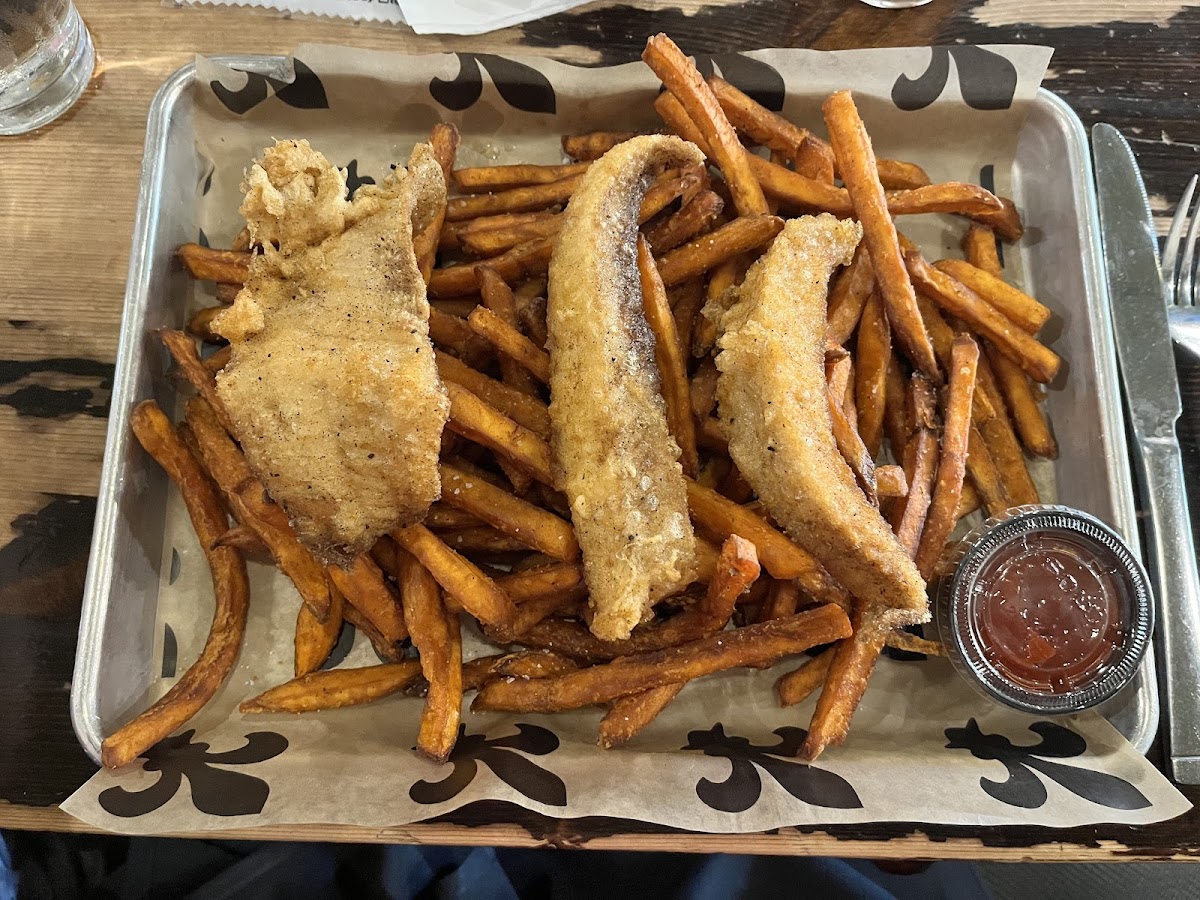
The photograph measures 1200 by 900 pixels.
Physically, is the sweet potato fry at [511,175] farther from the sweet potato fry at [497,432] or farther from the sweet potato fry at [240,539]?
the sweet potato fry at [240,539]

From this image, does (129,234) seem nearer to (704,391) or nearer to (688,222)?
(688,222)

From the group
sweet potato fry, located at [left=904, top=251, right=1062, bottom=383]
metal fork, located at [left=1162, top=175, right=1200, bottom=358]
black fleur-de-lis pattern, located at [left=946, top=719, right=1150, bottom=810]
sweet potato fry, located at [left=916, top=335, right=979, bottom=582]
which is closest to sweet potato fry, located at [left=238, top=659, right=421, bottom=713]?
sweet potato fry, located at [left=916, top=335, right=979, bottom=582]

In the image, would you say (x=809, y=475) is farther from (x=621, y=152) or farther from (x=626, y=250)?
(x=621, y=152)

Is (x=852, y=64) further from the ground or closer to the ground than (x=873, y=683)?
further from the ground

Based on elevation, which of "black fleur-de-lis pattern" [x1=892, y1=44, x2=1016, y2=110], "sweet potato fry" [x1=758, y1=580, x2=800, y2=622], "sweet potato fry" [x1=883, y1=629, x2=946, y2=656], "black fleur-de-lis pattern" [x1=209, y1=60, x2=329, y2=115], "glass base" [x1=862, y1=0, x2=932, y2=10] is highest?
"glass base" [x1=862, y1=0, x2=932, y2=10]

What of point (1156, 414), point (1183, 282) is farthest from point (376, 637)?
point (1183, 282)

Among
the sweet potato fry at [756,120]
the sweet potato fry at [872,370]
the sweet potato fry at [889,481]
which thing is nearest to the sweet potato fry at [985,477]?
the sweet potato fry at [872,370]

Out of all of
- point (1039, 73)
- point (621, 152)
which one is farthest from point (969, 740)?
point (1039, 73)

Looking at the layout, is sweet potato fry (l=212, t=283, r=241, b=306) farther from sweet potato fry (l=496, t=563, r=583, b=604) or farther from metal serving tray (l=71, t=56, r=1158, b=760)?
sweet potato fry (l=496, t=563, r=583, b=604)
